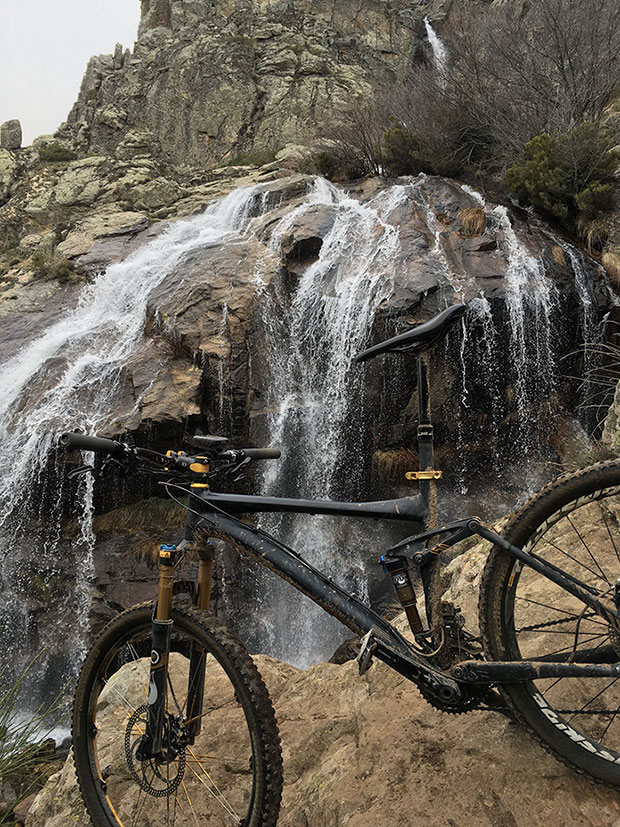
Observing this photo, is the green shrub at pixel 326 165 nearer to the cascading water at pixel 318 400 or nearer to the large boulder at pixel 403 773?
the cascading water at pixel 318 400

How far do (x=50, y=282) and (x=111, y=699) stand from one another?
1156 centimetres

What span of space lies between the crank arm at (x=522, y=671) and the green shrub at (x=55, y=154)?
26.5 meters

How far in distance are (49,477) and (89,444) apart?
6865mm

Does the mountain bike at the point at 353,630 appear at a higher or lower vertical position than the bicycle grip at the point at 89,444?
lower

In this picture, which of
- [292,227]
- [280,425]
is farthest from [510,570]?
[292,227]

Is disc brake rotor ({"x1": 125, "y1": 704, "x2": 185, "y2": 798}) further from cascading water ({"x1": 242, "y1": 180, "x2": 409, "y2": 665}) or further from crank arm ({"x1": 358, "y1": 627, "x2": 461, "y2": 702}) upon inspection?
cascading water ({"x1": 242, "y1": 180, "x2": 409, "y2": 665})

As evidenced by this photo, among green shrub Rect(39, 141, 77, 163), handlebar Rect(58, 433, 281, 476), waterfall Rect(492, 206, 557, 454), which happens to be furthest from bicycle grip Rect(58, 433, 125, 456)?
green shrub Rect(39, 141, 77, 163)

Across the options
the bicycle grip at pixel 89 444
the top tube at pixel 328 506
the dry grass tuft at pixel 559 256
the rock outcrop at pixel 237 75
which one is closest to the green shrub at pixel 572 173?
the dry grass tuft at pixel 559 256

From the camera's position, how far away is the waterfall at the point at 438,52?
14.9 metres

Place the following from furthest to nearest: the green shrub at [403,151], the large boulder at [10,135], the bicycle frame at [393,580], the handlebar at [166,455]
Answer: the large boulder at [10,135]
the green shrub at [403,151]
the handlebar at [166,455]
the bicycle frame at [393,580]

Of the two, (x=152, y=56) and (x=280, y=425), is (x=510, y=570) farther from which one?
(x=152, y=56)

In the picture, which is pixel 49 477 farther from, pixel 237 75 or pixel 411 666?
pixel 237 75

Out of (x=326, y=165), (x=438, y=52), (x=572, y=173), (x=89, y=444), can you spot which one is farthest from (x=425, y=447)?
(x=438, y=52)

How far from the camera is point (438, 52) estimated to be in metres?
19.2
